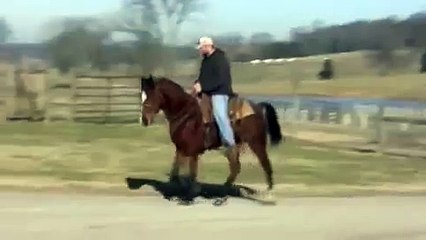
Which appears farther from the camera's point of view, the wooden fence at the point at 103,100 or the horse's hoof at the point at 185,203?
the wooden fence at the point at 103,100

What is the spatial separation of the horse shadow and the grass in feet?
2.17

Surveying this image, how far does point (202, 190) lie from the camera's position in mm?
→ 15375

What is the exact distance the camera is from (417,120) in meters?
25.6

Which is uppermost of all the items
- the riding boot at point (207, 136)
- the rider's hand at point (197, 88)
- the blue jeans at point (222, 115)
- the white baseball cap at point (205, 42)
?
the white baseball cap at point (205, 42)

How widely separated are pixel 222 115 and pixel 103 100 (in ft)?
66.6

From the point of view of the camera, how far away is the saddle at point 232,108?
48.2 ft

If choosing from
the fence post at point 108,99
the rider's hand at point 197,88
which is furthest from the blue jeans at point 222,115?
the fence post at point 108,99

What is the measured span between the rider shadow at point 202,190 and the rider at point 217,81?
36.1 inches

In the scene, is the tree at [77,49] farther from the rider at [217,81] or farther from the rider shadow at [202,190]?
the rider at [217,81]

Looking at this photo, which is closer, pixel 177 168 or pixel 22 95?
pixel 177 168

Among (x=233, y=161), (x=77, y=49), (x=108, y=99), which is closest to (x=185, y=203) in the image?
(x=233, y=161)

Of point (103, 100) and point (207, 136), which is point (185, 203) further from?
point (103, 100)

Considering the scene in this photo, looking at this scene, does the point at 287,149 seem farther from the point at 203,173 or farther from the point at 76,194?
the point at 76,194

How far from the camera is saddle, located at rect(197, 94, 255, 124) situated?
48.2ft
